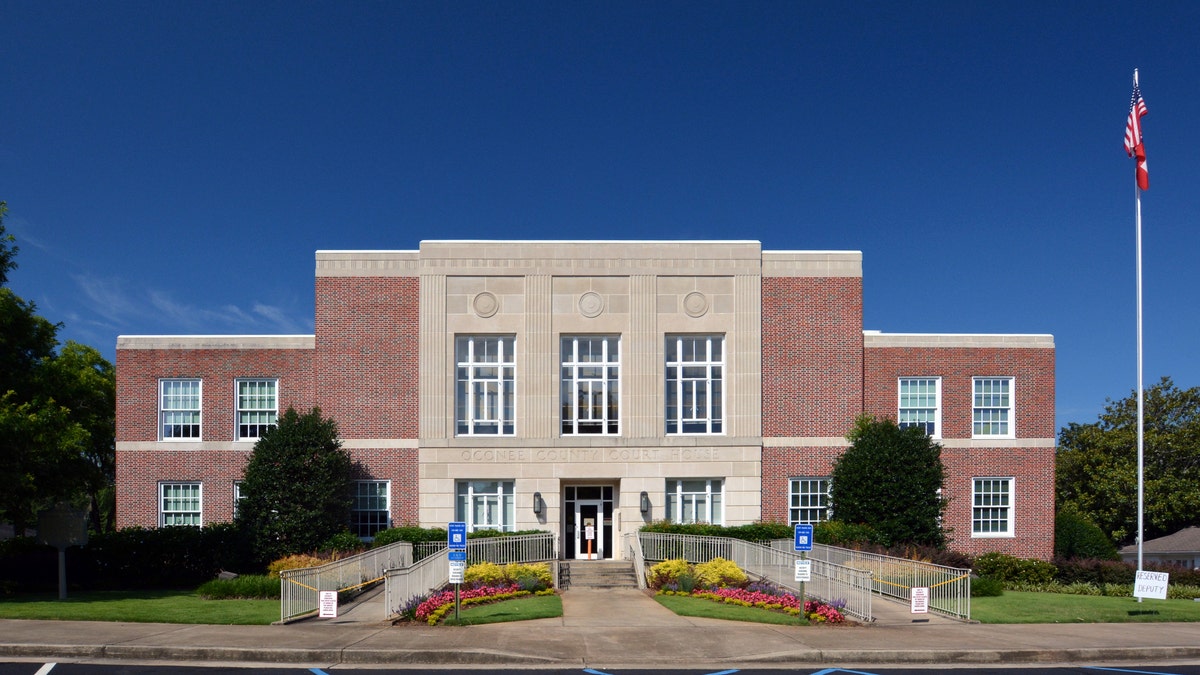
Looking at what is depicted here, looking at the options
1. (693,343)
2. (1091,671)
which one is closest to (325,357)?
(693,343)

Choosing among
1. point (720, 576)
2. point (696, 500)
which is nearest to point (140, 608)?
point (720, 576)

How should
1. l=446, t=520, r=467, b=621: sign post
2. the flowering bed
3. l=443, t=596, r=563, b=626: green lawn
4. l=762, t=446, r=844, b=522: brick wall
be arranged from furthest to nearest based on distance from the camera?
l=762, t=446, r=844, b=522: brick wall → the flowering bed → l=443, t=596, r=563, b=626: green lawn → l=446, t=520, r=467, b=621: sign post

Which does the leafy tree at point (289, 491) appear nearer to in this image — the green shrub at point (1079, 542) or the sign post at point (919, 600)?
the sign post at point (919, 600)

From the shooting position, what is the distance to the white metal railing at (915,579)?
71.4 ft

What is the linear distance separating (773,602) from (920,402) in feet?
49.3

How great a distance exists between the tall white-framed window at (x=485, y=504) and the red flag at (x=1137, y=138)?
2235 centimetres

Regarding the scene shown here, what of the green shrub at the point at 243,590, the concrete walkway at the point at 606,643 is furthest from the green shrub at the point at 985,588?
the green shrub at the point at 243,590

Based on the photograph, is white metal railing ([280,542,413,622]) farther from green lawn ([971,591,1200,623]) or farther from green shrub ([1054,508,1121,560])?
green shrub ([1054,508,1121,560])

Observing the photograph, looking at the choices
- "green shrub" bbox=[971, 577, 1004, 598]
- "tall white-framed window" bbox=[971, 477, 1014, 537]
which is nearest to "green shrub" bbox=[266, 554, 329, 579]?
"green shrub" bbox=[971, 577, 1004, 598]

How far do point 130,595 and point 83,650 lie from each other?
10961 mm

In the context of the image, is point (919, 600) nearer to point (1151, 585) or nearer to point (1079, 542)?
point (1151, 585)

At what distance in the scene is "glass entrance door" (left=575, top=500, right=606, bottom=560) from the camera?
3409 cm

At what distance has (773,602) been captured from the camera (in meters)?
22.4

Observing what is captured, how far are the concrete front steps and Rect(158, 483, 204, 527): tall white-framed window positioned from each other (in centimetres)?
1344
